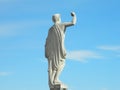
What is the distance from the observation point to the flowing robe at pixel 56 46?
63.5 ft

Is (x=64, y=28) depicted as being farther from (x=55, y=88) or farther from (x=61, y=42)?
(x=55, y=88)

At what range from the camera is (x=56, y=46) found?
63.8ft

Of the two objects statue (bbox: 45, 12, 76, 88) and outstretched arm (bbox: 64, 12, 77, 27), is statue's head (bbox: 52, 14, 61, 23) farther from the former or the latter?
outstretched arm (bbox: 64, 12, 77, 27)

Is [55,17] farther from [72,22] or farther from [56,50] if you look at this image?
[56,50]

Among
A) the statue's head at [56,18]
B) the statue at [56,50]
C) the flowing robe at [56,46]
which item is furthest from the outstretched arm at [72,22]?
the statue's head at [56,18]

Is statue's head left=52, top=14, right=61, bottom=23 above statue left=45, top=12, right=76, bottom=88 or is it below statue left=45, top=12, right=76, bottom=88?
above

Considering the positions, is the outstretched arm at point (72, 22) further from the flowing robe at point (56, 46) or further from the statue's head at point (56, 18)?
the statue's head at point (56, 18)

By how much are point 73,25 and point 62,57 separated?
57.9 inches

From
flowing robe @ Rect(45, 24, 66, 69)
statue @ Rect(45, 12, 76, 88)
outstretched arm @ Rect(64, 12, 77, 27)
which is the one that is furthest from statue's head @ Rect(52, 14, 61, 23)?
outstretched arm @ Rect(64, 12, 77, 27)

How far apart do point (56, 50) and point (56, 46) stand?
6.9 inches

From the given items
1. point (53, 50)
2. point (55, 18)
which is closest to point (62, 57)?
point (53, 50)

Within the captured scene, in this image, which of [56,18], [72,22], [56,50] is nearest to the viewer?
[72,22]

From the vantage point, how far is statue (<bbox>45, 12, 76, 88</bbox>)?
19.2 meters

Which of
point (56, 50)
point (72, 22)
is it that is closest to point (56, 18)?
point (72, 22)
